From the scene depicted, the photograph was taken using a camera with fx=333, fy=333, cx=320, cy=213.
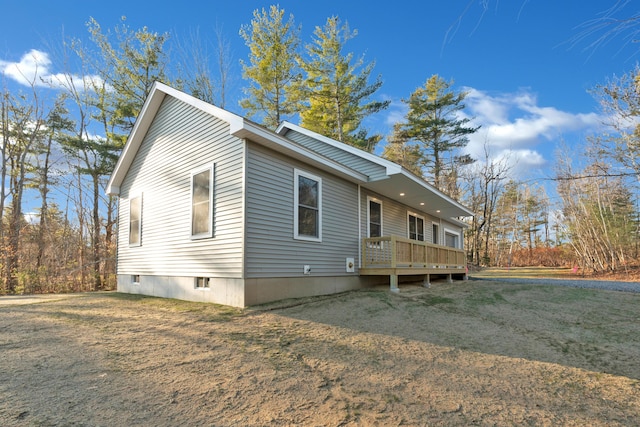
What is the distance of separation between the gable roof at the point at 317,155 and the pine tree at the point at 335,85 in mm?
9960

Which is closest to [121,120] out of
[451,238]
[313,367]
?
[313,367]

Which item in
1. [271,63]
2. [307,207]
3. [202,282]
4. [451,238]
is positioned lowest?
[202,282]

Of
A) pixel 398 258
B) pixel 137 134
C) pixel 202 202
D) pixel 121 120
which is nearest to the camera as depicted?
pixel 202 202

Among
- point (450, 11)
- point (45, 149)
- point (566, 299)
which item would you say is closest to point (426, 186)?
point (566, 299)

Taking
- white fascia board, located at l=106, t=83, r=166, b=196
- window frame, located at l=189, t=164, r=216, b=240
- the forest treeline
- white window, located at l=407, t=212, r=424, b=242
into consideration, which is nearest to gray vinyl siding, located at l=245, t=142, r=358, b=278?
window frame, located at l=189, t=164, r=216, b=240

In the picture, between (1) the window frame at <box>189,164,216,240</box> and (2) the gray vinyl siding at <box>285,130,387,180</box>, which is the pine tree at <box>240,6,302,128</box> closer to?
(2) the gray vinyl siding at <box>285,130,387,180</box>

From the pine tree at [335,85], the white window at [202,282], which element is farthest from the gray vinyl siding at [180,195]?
the pine tree at [335,85]

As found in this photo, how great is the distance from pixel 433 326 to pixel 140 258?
850 cm

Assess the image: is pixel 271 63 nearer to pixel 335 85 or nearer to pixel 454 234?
pixel 335 85

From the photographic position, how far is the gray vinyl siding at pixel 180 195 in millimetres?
6887

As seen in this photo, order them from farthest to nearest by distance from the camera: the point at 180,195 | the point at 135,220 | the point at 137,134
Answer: the point at 135,220, the point at 137,134, the point at 180,195

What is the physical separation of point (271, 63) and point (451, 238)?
14289mm

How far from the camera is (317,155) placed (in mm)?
7996

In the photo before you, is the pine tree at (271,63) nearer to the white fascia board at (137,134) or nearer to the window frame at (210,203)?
the white fascia board at (137,134)
